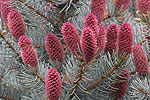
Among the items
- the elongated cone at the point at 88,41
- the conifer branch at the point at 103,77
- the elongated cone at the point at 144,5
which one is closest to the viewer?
the elongated cone at the point at 88,41

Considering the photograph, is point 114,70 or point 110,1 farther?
point 110,1

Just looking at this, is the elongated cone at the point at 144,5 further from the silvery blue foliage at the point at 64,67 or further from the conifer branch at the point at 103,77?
the conifer branch at the point at 103,77

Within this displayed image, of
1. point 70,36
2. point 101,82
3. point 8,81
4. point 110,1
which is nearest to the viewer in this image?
point 70,36

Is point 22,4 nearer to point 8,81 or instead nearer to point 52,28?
point 52,28

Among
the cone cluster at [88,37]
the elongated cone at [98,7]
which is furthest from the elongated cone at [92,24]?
the elongated cone at [98,7]

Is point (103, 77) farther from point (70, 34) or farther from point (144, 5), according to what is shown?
point (144, 5)

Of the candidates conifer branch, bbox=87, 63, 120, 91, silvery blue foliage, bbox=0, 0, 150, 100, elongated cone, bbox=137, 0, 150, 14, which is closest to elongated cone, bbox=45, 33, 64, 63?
silvery blue foliage, bbox=0, 0, 150, 100

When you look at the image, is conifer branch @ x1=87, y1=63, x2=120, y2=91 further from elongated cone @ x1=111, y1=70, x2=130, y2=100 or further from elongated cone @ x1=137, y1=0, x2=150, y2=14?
elongated cone @ x1=137, y1=0, x2=150, y2=14

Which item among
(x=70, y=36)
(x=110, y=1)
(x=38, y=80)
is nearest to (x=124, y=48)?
(x=70, y=36)

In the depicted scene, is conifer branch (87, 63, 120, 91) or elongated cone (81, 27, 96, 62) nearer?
elongated cone (81, 27, 96, 62)
